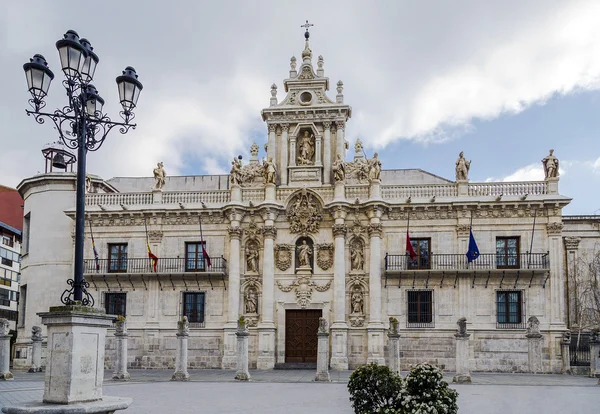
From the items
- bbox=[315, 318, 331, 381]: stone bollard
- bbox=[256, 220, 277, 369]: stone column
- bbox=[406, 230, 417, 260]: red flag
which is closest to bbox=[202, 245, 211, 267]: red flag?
bbox=[256, 220, 277, 369]: stone column

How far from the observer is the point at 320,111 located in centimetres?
3531

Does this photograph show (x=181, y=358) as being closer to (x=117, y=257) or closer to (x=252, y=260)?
(x=252, y=260)

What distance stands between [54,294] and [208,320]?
8.80 m

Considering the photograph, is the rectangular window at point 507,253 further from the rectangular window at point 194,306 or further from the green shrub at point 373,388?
the green shrub at point 373,388

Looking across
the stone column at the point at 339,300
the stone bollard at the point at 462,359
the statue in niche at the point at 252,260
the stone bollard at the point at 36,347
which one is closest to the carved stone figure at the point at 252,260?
the statue in niche at the point at 252,260

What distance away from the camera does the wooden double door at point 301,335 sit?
33031 mm

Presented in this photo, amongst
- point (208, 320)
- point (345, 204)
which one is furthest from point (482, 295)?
point (208, 320)

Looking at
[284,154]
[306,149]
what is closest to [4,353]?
[284,154]

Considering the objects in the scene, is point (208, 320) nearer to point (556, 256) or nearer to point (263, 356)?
point (263, 356)

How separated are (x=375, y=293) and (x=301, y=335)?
4430 mm

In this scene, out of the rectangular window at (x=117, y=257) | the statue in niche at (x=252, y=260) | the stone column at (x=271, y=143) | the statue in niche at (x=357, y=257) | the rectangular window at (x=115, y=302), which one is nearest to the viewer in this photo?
the statue in niche at (x=357, y=257)

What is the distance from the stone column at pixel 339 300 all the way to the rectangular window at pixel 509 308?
763 cm

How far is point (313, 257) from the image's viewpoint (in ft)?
111

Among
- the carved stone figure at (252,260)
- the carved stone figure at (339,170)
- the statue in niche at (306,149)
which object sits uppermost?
the statue in niche at (306,149)
